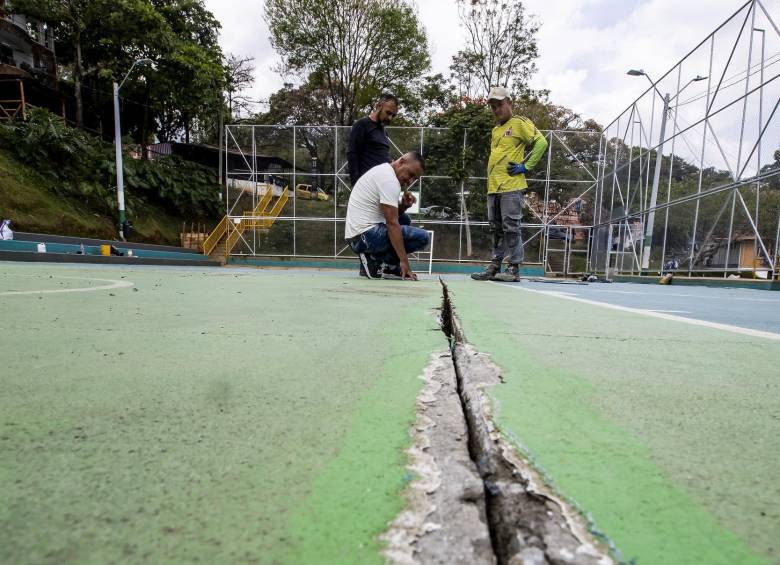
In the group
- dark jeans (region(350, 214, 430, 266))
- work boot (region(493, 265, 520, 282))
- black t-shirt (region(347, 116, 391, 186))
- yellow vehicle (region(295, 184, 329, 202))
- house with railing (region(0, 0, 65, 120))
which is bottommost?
work boot (region(493, 265, 520, 282))

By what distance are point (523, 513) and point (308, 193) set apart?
16.3 meters

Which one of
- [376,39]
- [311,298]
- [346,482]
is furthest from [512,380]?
[376,39]

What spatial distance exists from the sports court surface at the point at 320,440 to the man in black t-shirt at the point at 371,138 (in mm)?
3387

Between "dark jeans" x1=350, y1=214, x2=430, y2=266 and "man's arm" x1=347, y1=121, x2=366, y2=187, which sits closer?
"dark jeans" x1=350, y1=214, x2=430, y2=266

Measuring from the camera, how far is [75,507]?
1.26 feet

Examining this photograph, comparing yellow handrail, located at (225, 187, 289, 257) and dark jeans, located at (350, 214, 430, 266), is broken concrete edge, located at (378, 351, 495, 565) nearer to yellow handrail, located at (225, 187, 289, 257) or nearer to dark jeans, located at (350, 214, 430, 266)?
dark jeans, located at (350, 214, 430, 266)

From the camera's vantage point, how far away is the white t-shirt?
3520mm

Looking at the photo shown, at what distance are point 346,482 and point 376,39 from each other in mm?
21312

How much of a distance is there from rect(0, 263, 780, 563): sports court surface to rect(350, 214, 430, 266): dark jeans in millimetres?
2732

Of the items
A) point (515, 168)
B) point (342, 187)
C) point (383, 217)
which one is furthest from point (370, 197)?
point (342, 187)

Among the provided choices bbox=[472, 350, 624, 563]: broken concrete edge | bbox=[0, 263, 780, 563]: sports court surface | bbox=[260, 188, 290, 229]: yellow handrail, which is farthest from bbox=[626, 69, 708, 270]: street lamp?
bbox=[260, 188, 290, 229]: yellow handrail

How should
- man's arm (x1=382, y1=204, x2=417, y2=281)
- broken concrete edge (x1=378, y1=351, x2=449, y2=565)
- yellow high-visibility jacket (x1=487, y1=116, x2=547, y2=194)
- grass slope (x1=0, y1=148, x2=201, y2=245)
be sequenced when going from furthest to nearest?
grass slope (x1=0, y1=148, x2=201, y2=245) → yellow high-visibility jacket (x1=487, y1=116, x2=547, y2=194) → man's arm (x1=382, y1=204, x2=417, y2=281) → broken concrete edge (x1=378, y1=351, x2=449, y2=565)

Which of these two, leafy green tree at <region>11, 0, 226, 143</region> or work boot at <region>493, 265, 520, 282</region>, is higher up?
leafy green tree at <region>11, 0, 226, 143</region>

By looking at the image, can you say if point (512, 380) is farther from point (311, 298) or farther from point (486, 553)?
point (311, 298)
